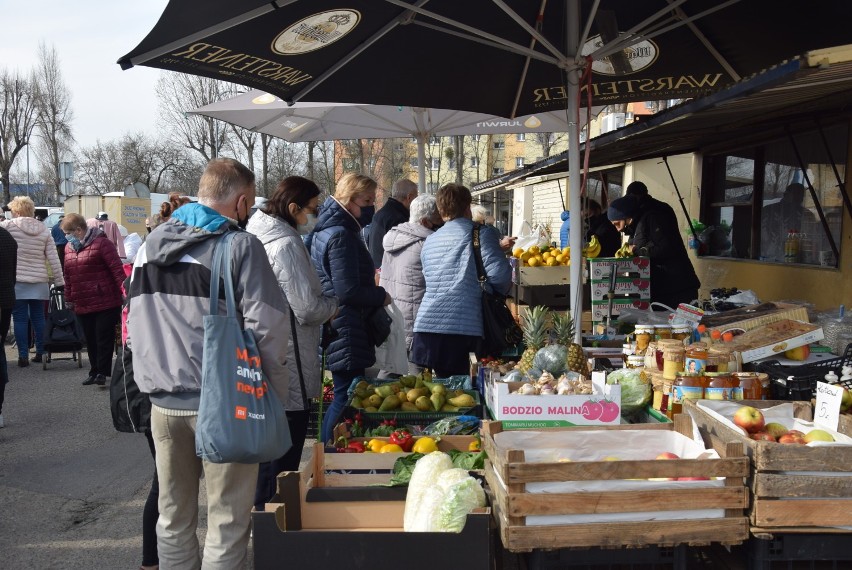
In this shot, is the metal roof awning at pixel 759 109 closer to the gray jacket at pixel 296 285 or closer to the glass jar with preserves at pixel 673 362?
the glass jar with preserves at pixel 673 362

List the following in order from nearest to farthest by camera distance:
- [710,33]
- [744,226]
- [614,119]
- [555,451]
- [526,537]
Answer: [526,537], [555,451], [710,33], [744,226], [614,119]

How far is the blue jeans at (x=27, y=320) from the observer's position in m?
10.3

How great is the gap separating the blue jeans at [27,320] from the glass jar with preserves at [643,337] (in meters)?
8.53

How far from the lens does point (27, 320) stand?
10.6m

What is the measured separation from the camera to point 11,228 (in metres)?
9.84

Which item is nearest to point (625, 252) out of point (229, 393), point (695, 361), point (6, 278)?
point (695, 361)

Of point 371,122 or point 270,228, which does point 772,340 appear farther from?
point 371,122

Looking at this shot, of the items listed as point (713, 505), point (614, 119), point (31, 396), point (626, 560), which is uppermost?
point (614, 119)

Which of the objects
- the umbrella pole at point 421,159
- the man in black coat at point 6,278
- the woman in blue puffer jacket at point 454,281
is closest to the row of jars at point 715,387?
the woman in blue puffer jacket at point 454,281

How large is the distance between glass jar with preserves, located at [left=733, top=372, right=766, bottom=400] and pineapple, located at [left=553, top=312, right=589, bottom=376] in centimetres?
92

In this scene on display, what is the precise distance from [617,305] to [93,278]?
5.64 m

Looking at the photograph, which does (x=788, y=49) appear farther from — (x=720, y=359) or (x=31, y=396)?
(x=31, y=396)

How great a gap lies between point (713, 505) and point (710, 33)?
377 centimetres

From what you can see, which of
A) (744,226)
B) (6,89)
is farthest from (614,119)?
(6,89)
